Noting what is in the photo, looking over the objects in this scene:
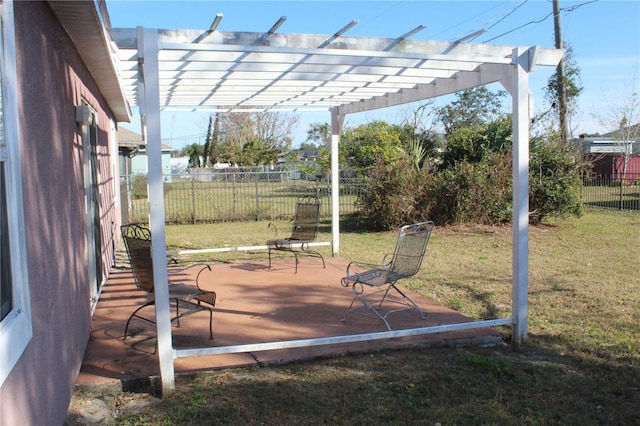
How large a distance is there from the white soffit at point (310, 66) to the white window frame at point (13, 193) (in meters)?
1.84

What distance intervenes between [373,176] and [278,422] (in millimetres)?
10764

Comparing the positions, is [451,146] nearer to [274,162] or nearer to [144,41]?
[144,41]

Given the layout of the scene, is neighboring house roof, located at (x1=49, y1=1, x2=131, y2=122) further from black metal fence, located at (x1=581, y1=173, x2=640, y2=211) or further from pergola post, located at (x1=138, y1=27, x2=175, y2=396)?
black metal fence, located at (x1=581, y1=173, x2=640, y2=211)

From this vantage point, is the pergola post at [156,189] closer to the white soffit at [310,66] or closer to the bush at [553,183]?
the white soffit at [310,66]

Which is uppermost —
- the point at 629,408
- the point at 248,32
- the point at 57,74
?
the point at 248,32

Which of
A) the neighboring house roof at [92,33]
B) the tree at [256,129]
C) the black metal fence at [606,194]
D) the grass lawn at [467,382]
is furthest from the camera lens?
the tree at [256,129]

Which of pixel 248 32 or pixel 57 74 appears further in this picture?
pixel 248 32

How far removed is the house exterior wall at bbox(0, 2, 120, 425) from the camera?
2.87 meters

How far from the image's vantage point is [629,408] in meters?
4.06

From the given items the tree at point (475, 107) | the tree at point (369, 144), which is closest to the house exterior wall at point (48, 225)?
the tree at point (369, 144)

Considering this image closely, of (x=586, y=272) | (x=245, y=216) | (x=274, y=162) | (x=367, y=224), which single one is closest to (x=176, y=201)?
(x=245, y=216)

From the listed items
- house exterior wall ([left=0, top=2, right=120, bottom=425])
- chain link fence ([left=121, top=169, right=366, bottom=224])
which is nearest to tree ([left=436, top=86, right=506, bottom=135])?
chain link fence ([left=121, top=169, right=366, bottom=224])

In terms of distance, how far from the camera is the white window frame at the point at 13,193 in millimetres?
2510

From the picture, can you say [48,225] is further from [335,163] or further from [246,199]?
[246,199]
